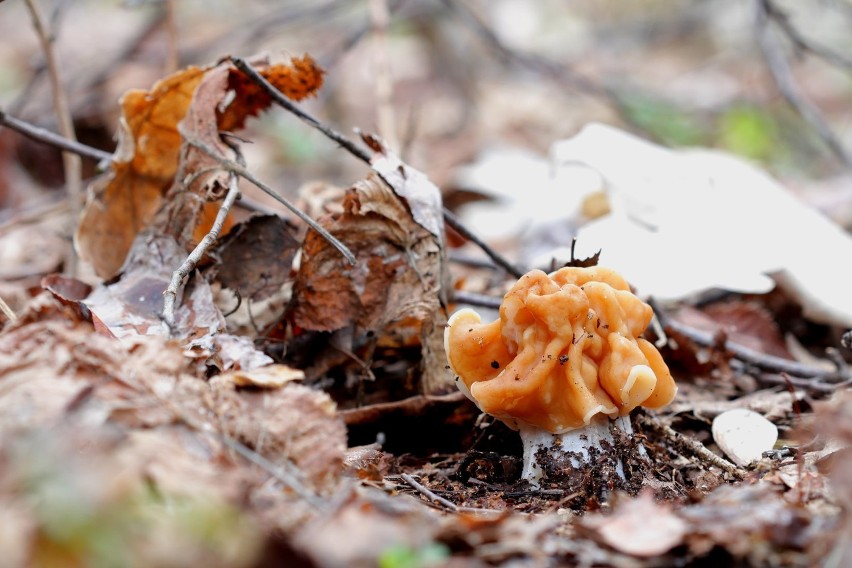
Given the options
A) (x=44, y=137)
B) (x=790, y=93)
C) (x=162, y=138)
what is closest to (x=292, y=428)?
(x=162, y=138)

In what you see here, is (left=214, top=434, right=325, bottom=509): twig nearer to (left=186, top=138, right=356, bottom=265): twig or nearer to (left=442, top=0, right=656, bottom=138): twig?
(left=186, top=138, right=356, bottom=265): twig

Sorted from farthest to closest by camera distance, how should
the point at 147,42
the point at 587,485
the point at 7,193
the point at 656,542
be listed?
the point at 147,42
the point at 7,193
the point at 587,485
the point at 656,542

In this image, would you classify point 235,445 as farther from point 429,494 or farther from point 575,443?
point 575,443

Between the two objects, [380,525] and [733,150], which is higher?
[733,150]

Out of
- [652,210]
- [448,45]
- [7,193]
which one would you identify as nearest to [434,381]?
[652,210]

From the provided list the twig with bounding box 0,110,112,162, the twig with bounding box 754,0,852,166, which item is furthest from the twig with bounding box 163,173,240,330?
the twig with bounding box 754,0,852,166

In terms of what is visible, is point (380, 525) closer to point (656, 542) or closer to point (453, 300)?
point (656, 542)
